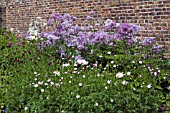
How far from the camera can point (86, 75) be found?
4.49m

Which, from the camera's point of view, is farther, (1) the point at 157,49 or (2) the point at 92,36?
(2) the point at 92,36

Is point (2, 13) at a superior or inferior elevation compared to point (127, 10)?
inferior

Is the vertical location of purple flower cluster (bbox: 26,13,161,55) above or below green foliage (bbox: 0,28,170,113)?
above

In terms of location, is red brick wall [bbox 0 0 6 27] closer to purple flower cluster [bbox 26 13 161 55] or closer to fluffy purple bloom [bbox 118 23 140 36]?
purple flower cluster [bbox 26 13 161 55]

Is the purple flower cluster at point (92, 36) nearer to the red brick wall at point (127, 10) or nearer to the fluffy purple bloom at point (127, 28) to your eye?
the fluffy purple bloom at point (127, 28)

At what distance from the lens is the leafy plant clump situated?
151 inches

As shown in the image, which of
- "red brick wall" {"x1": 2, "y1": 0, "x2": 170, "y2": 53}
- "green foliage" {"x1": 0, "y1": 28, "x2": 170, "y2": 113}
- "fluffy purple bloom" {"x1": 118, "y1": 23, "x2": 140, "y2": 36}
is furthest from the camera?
"red brick wall" {"x1": 2, "y1": 0, "x2": 170, "y2": 53}

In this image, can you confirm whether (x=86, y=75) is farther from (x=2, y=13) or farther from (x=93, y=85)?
(x=2, y=13)

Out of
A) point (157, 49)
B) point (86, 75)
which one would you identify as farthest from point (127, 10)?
point (86, 75)

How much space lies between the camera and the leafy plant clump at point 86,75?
3.84 meters

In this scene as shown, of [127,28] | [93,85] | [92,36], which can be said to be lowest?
[93,85]

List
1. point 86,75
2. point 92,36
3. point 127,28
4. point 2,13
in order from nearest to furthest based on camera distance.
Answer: point 86,75 < point 127,28 < point 92,36 < point 2,13

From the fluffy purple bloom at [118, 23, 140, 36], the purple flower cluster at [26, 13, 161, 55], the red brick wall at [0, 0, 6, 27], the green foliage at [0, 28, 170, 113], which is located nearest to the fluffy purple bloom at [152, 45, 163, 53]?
the purple flower cluster at [26, 13, 161, 55]

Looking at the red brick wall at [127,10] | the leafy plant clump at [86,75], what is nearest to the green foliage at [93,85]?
the leafy plant clump at [86,75]
